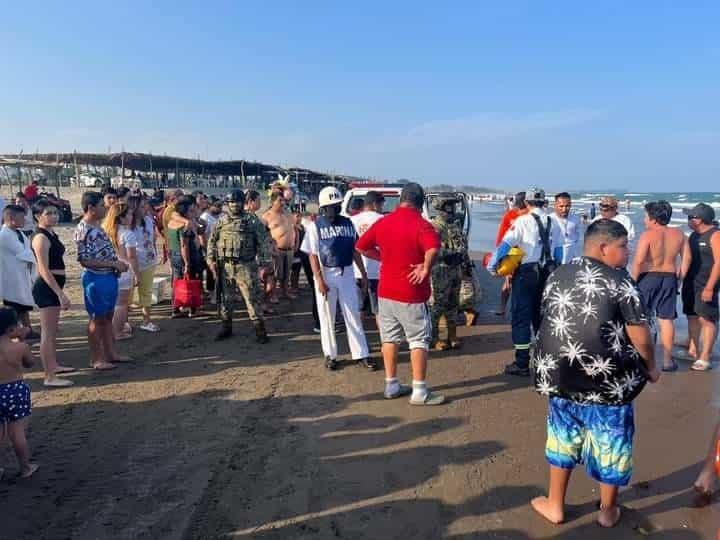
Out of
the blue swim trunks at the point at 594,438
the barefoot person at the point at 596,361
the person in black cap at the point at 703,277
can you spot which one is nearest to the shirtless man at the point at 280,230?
the person in black cap at the point at 703,277

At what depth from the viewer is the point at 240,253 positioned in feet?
20.4

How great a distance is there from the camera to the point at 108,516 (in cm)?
295

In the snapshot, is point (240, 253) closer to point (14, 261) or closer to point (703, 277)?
point (14, 261)

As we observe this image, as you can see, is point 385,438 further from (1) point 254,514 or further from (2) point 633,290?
(2) point 633,290

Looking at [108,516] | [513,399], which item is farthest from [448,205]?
[108,516]

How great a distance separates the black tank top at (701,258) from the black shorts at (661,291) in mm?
283

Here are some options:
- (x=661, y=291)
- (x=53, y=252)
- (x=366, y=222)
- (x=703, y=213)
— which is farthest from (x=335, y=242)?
(x=703, y=213)

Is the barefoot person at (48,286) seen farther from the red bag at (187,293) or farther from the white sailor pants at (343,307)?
the red bag at (187,293)

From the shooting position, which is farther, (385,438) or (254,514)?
(385,438)

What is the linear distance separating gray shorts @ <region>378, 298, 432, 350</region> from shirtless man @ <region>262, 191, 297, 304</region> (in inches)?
162

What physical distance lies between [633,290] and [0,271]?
5.65 m

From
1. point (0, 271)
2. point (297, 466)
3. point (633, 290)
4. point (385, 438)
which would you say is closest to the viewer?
point (633, 290)

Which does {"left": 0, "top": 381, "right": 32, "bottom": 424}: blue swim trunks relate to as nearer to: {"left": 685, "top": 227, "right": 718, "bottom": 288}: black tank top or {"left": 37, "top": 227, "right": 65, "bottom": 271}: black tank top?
{"left": 37, "top": 227, "right": 65, "bottom": 271}: black tank top

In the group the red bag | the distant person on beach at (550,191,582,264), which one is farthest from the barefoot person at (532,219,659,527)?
the red bag
